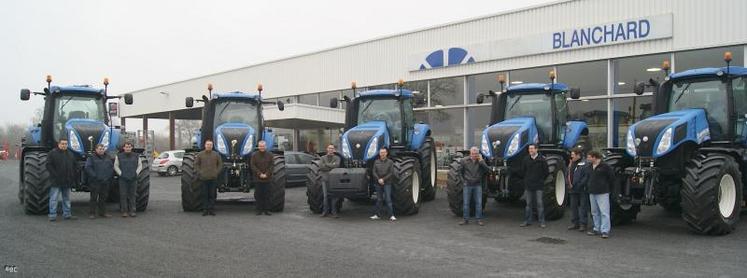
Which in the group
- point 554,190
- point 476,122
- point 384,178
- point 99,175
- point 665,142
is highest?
point 476,122

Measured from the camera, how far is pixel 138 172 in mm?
11828

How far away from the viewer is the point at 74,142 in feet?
37.7

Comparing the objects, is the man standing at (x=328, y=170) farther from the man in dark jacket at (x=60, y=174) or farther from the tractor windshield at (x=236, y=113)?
Answer: the man in dark jacket at (x=60, y=174)

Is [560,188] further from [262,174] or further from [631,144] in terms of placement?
[262,174]

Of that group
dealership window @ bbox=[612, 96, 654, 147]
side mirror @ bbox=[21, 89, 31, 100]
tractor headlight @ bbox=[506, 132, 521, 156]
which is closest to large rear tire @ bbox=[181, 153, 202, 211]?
side mirror @ bbox=[21, 89, 31, 100]

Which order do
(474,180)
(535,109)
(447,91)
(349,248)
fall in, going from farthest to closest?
(447,91)
(535,109)
(474,180)
(349,248)

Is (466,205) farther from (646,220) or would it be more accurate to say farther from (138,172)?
(138,172)

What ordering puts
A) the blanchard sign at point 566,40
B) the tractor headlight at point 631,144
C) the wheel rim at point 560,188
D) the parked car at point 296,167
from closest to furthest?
the tractor headlight at point 631,144 < the wheel rim at point 560,188 < the blanchard sign at point 566,40 < the parked car at point 296,167

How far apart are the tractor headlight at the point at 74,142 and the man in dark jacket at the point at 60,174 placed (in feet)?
2.28

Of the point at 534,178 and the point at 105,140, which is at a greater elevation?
the point at 105,140

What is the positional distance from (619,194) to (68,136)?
33.3ft

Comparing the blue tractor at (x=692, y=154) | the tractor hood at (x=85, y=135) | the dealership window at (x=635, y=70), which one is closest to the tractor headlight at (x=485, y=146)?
the blue tractor at (x=692, y=154)

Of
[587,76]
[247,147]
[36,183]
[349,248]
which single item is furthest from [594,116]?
[36,183]

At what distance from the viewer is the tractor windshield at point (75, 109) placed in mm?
12086
